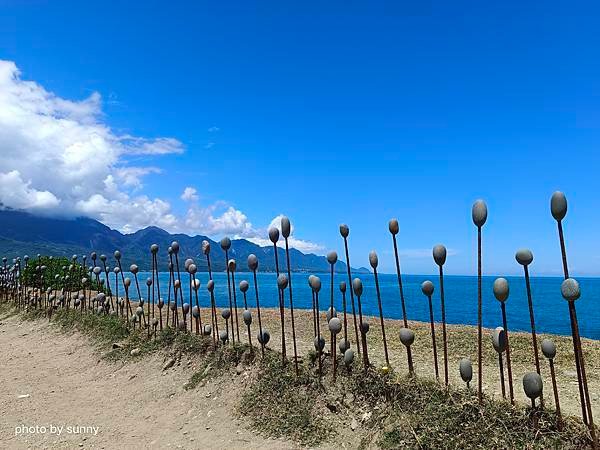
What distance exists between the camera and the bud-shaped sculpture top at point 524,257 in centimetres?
435

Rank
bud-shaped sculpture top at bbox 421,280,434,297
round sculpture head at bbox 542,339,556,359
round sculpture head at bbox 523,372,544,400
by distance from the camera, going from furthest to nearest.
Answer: bud-shaped sculpture top at bbox 421,280,434,297
round sculpture head at bbox 542,339,556,359
round sculpture head at bbox 523,372,544,400

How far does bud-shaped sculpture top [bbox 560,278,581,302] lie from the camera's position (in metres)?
3.83

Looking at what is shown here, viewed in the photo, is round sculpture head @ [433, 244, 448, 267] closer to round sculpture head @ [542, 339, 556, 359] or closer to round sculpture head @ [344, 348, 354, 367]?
round sculpture head @ [542, 339, 556, 359]

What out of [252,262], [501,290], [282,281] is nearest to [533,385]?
[501,290]

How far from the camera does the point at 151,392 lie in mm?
7262

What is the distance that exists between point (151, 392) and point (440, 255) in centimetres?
510

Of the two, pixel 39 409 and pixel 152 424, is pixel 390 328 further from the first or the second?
pixel 39 409

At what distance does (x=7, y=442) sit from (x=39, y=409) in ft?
3.26

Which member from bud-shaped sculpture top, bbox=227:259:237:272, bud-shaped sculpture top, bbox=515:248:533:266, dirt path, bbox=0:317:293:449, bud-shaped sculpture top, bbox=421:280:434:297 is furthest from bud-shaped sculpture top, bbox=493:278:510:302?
bud-shaped sculpture top, bbox=227:259:237:272

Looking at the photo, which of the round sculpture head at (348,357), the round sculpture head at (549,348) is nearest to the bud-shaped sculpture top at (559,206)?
the round sculpture head at (549,348)

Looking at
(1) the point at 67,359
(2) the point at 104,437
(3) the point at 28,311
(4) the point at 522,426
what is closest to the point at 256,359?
(2) the point at 104,437

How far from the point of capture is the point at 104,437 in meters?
5.84

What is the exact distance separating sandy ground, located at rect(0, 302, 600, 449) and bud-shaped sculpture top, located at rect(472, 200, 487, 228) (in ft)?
6.95

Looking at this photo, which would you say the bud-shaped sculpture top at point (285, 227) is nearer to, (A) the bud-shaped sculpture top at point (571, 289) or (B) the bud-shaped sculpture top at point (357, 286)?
(B) the bud-shaped sculpture top at point (357, 286)
